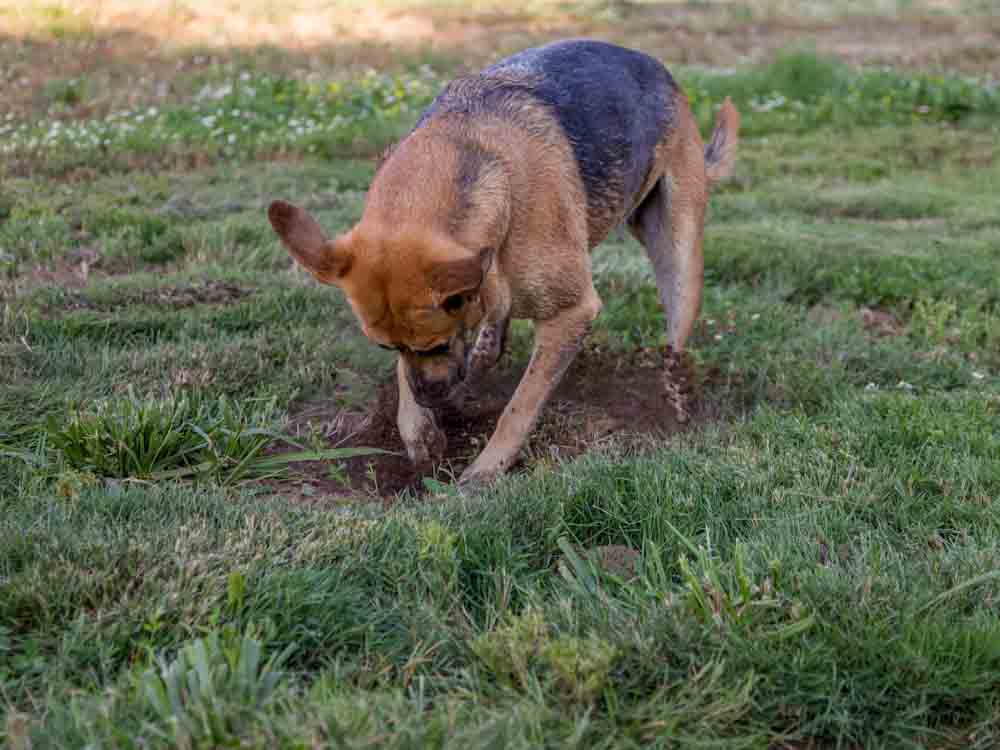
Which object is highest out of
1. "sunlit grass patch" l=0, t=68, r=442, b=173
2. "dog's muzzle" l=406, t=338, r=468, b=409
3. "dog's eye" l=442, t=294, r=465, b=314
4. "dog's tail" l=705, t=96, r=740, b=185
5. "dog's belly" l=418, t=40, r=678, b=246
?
"dog's belly" l=418, t=40, r=678, b=246

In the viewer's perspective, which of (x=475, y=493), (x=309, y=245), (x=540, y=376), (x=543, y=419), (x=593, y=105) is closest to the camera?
(x=309, y=245)

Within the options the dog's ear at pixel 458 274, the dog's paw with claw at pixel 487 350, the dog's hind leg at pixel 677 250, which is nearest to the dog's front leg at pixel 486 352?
the dog's paw with claw at pixel 487 350

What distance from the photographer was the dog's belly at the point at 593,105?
4.68 metres

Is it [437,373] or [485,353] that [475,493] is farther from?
[485,353]

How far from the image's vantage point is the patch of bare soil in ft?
15.0

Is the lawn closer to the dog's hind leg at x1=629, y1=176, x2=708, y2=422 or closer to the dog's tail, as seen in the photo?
the dog's hind leg at x1=629, y1=176, x2=708, y2=422

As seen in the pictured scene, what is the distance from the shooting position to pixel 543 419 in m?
5.05

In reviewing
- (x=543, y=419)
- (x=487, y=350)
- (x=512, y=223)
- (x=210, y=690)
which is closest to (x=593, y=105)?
(x=512, y=223)

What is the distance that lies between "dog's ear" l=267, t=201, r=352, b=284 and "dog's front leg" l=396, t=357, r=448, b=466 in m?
0.99

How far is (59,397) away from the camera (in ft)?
14.8

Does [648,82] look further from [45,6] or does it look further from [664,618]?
[45,6]

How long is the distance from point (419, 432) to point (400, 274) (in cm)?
120

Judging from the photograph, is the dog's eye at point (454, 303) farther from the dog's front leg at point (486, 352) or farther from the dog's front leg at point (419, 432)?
the dog's front leg at point (486, 352)

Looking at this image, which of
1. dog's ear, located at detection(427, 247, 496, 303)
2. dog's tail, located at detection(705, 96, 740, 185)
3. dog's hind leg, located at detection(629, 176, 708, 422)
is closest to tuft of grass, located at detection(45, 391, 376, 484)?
dog's ear, located at detection(427, 247, 496, 303)
